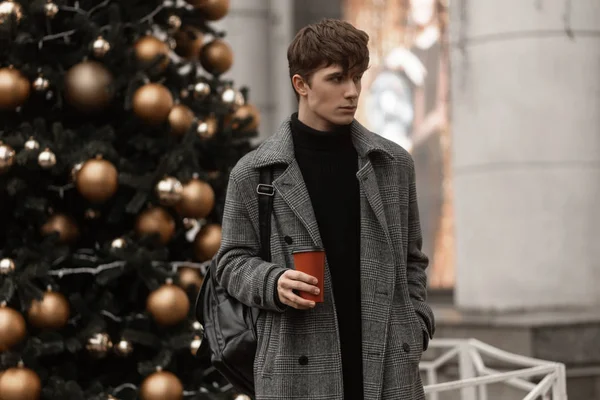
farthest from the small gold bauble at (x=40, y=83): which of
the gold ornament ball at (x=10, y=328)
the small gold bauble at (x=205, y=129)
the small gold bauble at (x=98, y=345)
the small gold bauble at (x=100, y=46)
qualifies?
the small gold bauble at (x=98, y=345)

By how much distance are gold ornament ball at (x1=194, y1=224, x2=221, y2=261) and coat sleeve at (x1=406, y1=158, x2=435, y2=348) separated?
1.64 metres

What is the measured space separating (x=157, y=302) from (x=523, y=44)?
352 centimetres

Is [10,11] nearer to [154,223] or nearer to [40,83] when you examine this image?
[40,83]

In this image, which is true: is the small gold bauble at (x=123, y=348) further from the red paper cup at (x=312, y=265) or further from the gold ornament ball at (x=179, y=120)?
the red paper cup at (x=312, y=265)

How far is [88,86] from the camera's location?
13.3ft

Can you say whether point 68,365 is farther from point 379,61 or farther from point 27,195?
point 379,61

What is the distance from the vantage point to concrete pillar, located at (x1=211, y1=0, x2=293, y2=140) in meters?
9.32

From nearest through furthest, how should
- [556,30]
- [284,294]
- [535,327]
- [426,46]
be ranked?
[284,294] → [535,327] → [556,30] → [426,46]

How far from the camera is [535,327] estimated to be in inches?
241

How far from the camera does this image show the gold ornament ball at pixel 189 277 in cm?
413

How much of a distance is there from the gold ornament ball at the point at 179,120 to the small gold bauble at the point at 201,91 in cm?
20

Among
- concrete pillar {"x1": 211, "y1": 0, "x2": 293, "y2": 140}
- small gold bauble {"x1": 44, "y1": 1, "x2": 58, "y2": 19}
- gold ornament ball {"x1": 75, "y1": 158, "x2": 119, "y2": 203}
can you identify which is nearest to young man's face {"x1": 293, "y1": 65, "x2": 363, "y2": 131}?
gold ornament ball {"x1": 75, "y1": 158, "x2": 119, "y2": 203}

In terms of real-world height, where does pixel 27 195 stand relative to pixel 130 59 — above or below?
below

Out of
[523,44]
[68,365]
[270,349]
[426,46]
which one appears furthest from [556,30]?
[270,349]
